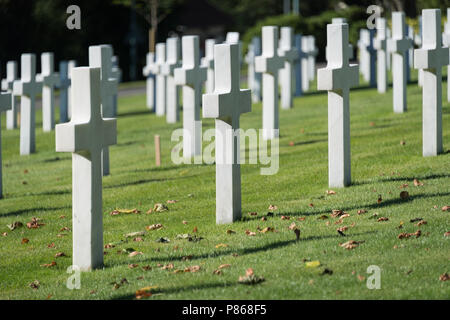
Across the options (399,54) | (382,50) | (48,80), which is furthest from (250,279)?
(382,50)

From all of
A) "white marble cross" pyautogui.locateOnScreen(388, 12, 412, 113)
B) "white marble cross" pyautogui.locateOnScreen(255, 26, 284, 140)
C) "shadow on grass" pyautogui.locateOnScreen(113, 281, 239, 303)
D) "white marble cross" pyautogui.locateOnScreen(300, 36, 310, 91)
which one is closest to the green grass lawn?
"shadow on grass" pyautogui.locateOnScreen(113, 281, 239, 303)

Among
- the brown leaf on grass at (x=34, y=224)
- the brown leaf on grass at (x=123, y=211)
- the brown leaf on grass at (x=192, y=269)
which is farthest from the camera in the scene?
the brown leaf on grass at (x=123, y=211)

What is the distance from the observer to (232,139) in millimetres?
8820

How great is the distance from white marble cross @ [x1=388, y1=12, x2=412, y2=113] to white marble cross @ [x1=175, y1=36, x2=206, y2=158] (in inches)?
142

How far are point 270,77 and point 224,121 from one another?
→ 19.8 feet

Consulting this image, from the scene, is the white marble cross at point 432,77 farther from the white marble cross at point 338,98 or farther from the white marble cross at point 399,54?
the white marble cross at point 399,54

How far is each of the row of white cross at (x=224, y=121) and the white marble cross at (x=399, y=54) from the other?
4.49 metres

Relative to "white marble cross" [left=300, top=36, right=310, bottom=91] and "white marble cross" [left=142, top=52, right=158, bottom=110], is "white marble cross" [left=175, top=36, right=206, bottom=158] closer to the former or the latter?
"white marble cross" [left=142, top=52, right=158, bottom=110]

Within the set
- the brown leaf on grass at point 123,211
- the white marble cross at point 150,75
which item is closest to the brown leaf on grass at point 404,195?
the brown leaf on grass at point 123,211

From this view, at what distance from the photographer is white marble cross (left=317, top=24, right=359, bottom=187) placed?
32.6 feet

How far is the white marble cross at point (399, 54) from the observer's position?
15734 mm
